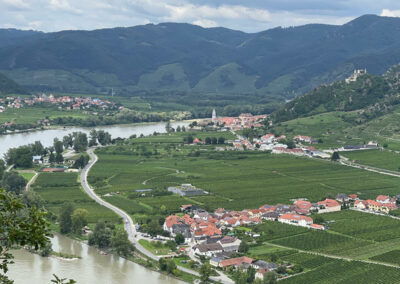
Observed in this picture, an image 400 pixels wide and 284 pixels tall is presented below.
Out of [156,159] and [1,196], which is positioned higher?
[1,196]

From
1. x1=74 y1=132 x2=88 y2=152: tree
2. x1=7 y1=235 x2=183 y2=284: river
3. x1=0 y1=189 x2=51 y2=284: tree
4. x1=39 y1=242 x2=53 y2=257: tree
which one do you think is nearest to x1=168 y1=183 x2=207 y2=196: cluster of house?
x1=7 y1=235 x2=183 y2=284: river

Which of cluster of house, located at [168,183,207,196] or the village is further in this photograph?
cluster of house, located at [168,183,207,196]

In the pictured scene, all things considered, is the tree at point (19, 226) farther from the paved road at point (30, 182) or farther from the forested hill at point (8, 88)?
the forested hill at point (8, 88)

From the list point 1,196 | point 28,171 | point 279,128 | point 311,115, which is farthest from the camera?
point 311,115

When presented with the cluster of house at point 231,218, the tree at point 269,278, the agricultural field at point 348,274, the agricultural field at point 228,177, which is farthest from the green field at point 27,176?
the agricultural field at point 348,274

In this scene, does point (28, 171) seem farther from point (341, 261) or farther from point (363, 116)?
point (363, 116)

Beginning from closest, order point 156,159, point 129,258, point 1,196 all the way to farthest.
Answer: point 1,196, point 129,258, point 156,159

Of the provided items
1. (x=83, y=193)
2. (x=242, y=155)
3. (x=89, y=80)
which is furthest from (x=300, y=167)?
(x=89, y=80)

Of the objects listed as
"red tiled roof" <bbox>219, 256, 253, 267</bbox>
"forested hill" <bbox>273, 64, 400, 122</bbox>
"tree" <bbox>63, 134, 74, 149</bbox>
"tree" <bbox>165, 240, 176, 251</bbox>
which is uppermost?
"forested hill" <bbox>273, 64, 400, 122</bbox>

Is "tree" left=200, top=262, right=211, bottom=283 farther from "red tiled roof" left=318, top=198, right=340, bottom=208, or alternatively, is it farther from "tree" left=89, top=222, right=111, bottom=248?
"red tiled roof" left=318, top=198, right=340, bottom=208
